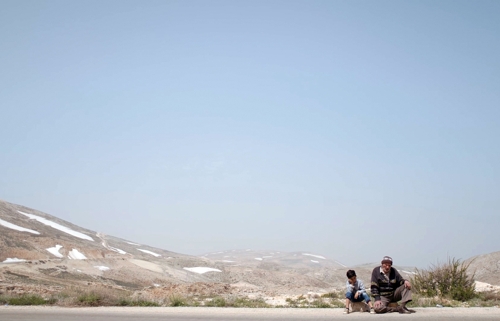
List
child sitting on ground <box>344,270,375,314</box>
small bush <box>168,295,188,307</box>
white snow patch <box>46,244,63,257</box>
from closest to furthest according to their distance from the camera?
child sitting on ground <box>344,270,375,314</box>, small bush <box>168,295,188,307</box>, white snow patch <box>46,244,63,257</box>

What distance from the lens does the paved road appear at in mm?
10492

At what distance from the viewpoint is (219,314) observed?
11766 millimetres

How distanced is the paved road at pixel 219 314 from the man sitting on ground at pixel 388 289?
346 mm

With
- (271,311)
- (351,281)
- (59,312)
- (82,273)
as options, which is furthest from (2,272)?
(351,281)

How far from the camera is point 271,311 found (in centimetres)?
1214

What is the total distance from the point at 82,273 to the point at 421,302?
3044cm

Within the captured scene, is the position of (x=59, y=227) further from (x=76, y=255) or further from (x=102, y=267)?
(x=102, y=267)

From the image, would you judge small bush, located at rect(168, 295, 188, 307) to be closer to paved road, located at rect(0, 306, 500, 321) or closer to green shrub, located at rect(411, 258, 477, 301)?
paved road, located at rect(0, 306, 500, 321)

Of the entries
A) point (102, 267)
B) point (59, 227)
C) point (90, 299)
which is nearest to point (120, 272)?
point (102, 267)

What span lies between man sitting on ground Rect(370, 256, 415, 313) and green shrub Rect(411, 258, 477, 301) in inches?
202

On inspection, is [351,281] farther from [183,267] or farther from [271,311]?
[183,267]

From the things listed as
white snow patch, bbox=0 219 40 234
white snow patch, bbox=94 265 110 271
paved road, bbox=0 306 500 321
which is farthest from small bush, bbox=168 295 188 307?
white snow patch, bbox=0 219 40 234

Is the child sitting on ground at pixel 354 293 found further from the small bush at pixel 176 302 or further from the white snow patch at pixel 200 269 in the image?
the white snow patch at pixel 200 269

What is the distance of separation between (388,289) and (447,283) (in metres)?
6.03
